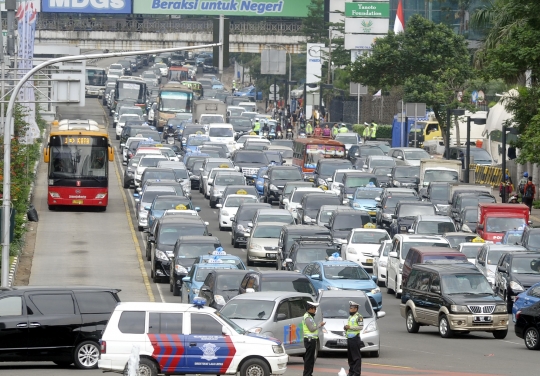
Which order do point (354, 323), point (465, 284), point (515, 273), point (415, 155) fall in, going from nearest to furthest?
point (354, 323) → point (465, 284) → point (515, 273) → point (415, 155)

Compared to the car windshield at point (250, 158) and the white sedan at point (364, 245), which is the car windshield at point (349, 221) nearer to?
the white sedan at point (364, 245)

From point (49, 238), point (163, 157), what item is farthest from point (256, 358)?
point (163, 157)

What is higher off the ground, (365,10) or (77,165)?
(365,10)

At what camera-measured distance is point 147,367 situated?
19859mm

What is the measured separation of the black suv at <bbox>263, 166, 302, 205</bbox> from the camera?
173 ft

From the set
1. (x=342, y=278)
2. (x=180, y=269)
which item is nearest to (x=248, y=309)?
(x=342, y=278)

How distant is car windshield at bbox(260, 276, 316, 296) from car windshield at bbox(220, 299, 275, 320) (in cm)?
325

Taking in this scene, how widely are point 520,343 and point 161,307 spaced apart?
384 inches

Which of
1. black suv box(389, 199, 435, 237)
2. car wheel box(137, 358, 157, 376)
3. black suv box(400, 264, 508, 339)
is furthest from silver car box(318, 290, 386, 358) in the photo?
black suv box(389, 199, 435, 237)

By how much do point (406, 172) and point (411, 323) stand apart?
25268mm

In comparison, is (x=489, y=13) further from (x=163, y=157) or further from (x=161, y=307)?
(x=161, y=307)

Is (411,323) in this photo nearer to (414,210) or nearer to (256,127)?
(414,210)

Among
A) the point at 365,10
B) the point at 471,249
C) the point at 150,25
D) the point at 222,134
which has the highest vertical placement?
the point at 365,10

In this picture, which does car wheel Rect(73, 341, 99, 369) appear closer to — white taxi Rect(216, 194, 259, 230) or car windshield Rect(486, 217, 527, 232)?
car windshield Rect(486, 217, 527, 232)
